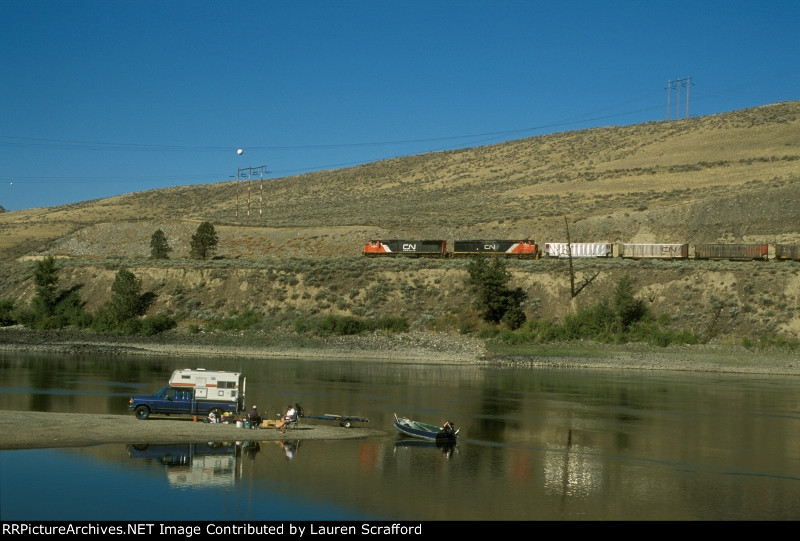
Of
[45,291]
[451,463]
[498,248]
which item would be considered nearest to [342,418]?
[451,463]

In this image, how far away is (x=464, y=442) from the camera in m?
28.4

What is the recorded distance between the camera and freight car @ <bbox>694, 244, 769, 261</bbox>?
71125 mm

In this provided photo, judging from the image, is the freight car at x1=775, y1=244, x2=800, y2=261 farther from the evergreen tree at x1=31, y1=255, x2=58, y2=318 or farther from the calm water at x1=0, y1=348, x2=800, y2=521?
the evergreen tree at x1=31, y1=255, x2=58, y2=318

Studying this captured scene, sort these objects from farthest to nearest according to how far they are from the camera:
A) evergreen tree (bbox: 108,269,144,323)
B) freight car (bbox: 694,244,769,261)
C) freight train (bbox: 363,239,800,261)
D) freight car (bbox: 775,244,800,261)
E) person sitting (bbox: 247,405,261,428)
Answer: freight train (bbox: 363,239,800,261) < freight car (bbox: 694,244,769,261) < freight car (bbox: 775,244,800,261) < evergreen tree (bbox: 108,269,144,323) < person sitting (bbox: 247,405,261,428)

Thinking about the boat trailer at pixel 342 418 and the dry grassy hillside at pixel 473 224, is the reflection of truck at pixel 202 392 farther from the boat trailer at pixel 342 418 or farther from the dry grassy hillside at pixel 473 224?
the dry grassy hillside at pixel 473 224

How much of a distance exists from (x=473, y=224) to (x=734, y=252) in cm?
3140

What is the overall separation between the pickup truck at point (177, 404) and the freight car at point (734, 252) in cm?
5320

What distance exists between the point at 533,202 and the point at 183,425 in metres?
82.3

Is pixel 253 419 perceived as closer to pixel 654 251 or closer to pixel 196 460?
pixel 196 460

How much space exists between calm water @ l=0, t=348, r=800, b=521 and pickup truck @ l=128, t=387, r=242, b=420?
2559 millimetres

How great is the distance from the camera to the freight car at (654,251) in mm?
73812

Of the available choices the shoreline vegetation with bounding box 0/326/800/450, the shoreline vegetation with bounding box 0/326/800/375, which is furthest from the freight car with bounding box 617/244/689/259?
the shoreline vegetation with bounding box 0/326/800/450
